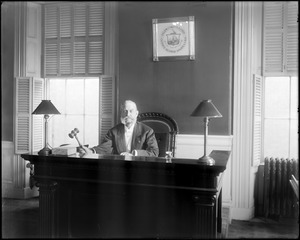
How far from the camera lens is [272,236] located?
12.4 ft

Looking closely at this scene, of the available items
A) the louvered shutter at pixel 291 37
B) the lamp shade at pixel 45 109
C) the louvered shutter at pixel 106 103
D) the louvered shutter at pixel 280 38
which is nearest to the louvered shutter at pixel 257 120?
the louvered shutter at pixel 280 38

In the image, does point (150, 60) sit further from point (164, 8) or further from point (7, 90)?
point (7, 90)

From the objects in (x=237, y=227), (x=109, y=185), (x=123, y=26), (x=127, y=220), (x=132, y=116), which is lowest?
(x=237, y=227)

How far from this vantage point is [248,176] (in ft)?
14.7

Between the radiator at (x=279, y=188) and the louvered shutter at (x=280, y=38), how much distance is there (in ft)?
3.97

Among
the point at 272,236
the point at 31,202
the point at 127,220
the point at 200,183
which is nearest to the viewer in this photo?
the point at 200,183

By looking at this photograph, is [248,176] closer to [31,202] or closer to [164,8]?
[164,8]

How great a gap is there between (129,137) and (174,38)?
1.51 metres

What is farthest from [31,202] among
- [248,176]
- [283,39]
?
[283,39]

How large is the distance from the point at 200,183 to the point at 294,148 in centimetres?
250

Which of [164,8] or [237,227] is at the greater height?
[164,8]

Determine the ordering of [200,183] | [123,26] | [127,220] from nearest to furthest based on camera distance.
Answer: [200,183]
[127,220]
[123,26]

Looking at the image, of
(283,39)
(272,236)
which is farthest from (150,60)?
(272,236)

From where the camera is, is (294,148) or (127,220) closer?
(127,220)
